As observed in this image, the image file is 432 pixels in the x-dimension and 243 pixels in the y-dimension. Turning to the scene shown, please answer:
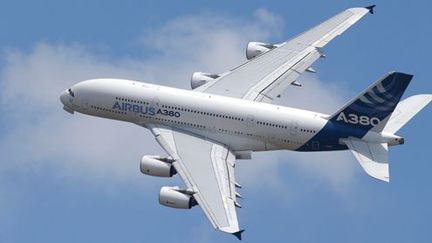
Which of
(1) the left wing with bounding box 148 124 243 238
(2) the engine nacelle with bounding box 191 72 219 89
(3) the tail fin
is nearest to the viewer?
(1) the left wing with bounding box 148 124 243 238

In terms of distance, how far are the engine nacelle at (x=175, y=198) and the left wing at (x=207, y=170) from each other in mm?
695

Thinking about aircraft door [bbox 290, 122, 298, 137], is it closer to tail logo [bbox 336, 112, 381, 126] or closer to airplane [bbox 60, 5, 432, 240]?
airplane [bbox 60, 5, 432, 240]

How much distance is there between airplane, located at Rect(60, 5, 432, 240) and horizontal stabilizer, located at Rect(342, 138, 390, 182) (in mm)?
89

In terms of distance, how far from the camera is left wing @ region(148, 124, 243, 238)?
116m

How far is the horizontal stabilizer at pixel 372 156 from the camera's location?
397 ft

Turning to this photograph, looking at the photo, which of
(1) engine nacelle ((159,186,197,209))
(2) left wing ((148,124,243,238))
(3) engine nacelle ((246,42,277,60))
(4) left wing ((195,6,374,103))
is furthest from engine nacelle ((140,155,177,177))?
(3) engine nacelle ((246,42,277,60))

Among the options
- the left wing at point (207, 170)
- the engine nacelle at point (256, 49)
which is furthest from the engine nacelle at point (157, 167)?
the engine nacelle at point (256, 49)

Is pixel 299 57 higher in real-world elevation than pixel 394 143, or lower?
higher

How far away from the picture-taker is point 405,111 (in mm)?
128125

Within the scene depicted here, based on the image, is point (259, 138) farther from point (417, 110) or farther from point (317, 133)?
point (417, 110)

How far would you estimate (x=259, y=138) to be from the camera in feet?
424

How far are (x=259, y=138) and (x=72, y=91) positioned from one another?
789 inches

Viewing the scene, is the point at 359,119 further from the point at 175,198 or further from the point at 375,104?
the point at 175,198

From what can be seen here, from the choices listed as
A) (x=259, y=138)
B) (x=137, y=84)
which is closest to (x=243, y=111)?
(x=259, y=138)
